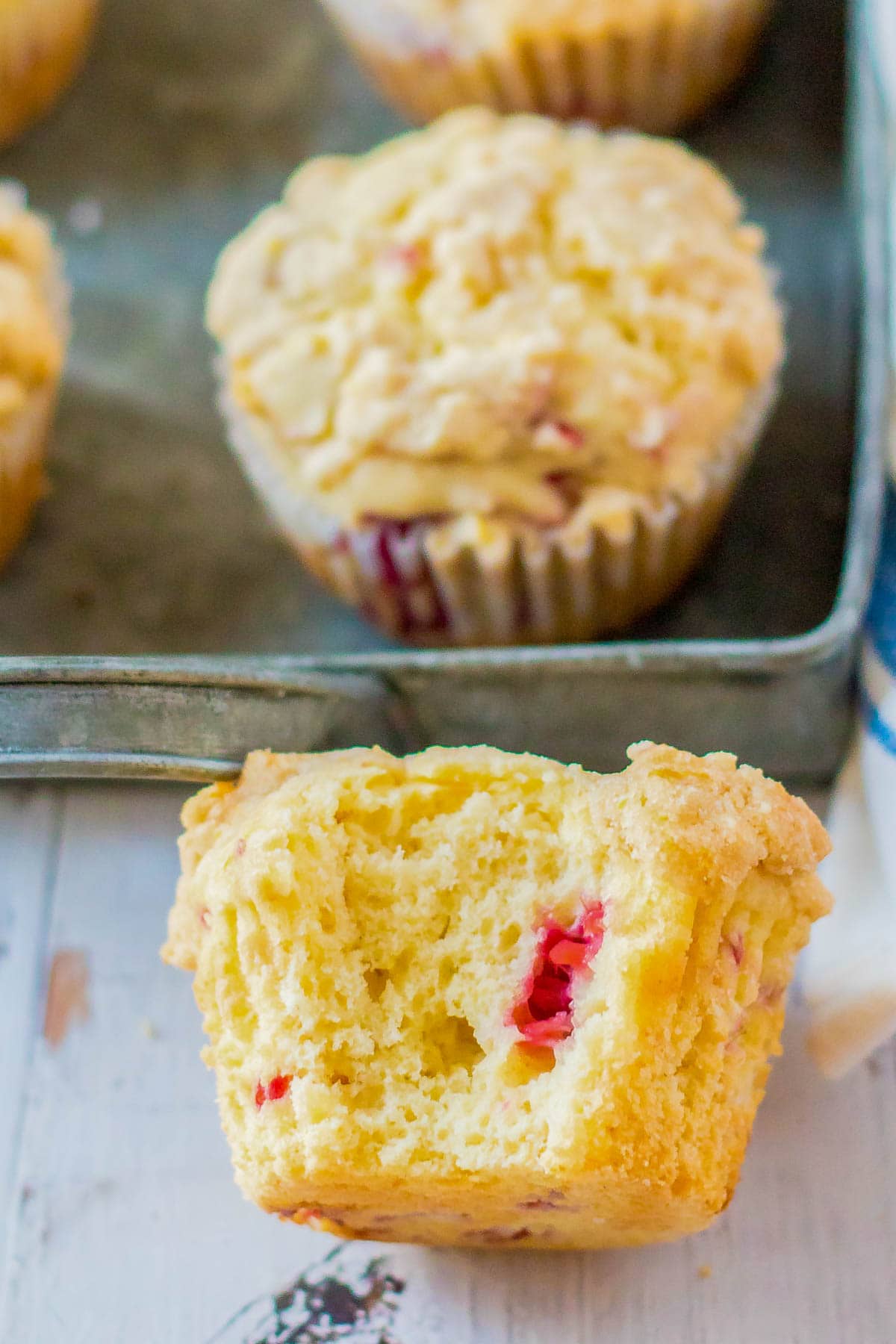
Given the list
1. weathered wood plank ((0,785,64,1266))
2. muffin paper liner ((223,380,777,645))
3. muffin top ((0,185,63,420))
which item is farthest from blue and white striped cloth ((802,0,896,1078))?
muffin top ((0,185,63,420))

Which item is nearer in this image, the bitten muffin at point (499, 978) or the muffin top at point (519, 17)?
the bitten muffin at point (499, 978)

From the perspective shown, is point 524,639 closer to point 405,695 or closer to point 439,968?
point 405,695

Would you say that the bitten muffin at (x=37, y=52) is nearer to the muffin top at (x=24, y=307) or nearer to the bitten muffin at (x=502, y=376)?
the muffin top at (x=24, y=307)

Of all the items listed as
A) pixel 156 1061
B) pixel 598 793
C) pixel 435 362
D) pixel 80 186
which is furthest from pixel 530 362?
pixel 80 186

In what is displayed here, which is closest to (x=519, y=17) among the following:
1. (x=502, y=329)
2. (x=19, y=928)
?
(x=502, y=329)

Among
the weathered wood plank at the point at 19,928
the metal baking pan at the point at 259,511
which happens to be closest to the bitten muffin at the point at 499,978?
the metal baking pan at the point at 259,511

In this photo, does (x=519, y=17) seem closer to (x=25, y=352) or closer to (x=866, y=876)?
(x=25, y=352)
